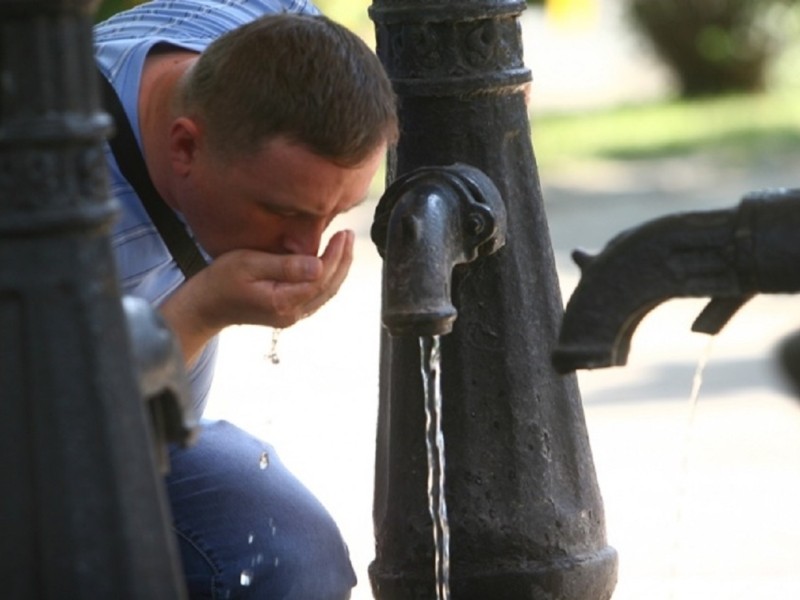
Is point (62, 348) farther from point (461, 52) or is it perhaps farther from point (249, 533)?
point (249, 533)

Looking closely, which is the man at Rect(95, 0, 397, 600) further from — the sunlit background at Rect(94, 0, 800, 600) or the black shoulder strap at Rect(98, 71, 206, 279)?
the sunlit background at Rect(94, 0, 800, 600)

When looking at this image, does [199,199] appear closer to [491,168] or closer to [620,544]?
[491,168]

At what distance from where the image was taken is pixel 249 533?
280 centimetres

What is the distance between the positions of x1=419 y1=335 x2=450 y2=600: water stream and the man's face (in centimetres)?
22

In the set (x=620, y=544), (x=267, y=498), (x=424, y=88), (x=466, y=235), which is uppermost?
(x=424, y=88)

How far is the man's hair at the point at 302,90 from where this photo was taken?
2350mm

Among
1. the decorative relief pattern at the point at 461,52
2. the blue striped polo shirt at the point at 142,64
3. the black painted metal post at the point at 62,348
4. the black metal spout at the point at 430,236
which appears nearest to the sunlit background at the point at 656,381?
the black metal spout at the point at 430,236

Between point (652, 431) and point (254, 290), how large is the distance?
3.10 m

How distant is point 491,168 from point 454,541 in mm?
497

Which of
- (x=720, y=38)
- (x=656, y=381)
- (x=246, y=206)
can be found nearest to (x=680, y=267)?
(x=246, y=206)

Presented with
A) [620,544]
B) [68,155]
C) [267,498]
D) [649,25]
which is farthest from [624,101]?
[68,155]

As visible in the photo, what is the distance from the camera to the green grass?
11.4 meters

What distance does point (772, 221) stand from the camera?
1.83 metres

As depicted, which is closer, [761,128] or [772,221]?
[772,221]
